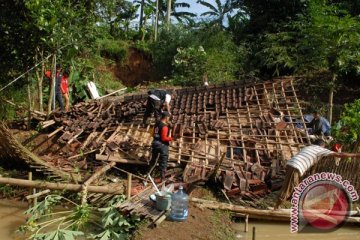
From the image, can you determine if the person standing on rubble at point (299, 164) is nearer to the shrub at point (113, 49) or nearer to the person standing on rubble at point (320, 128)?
the person standing on rubble at point (320, 128)

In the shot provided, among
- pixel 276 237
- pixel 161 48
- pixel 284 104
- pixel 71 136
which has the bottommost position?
pixel 276 237

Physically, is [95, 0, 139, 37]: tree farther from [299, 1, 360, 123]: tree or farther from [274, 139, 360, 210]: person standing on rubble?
[274, 139, 360, 210]: person standing on rubble

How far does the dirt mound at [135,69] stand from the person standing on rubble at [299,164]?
12574mm

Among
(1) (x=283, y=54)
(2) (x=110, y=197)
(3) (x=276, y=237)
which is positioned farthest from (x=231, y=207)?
(1) (x=283, y=54)

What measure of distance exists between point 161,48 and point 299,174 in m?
12.6

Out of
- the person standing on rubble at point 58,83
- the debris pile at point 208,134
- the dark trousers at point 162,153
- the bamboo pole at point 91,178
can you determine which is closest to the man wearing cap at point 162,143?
the dark trousers at point 162,153

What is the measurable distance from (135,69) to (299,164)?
13909 millimetres

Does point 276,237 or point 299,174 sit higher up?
point 299,174

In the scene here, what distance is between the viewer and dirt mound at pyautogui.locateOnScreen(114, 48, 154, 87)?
60.6 ft

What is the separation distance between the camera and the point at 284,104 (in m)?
9.72

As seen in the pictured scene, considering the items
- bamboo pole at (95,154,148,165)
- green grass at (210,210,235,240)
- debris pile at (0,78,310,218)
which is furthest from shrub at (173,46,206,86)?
green grass at (210,210,235,240)

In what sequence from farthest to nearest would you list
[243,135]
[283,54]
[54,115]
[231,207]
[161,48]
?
[161,48], [283,54], [54,115], [243,135], [231,207]

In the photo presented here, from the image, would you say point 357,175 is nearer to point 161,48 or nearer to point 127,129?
point 127,129

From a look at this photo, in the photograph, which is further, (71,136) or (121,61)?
(121,61)
